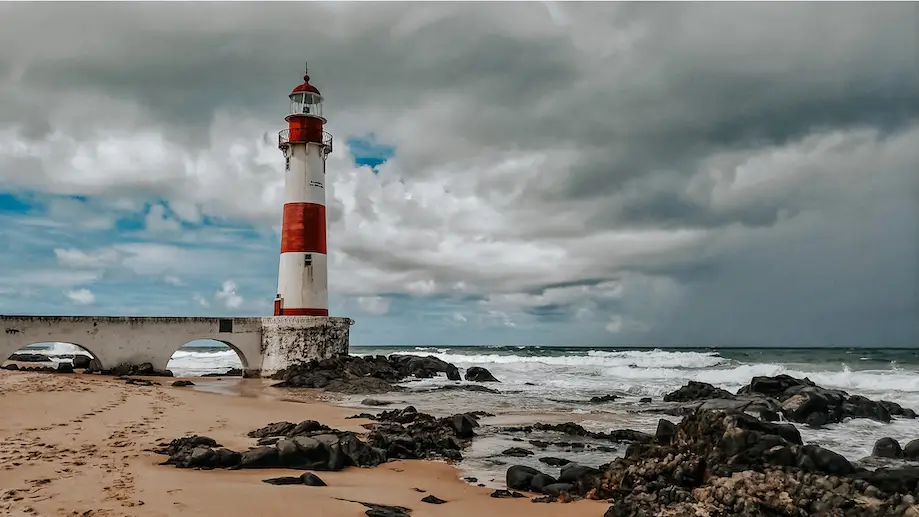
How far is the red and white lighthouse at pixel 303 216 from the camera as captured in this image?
24.9 m

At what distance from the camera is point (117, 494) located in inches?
262

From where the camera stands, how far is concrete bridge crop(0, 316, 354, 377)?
854 inches

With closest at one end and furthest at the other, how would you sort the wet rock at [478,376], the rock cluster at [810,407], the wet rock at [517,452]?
the wet rock at [517,452] < the rock cluster at [810,407] < the wet rock at [478,376]

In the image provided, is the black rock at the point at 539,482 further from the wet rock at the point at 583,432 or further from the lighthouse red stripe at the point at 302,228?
the lighthouse red stripe at the point at 302,228

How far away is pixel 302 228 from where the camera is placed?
25.0 metres

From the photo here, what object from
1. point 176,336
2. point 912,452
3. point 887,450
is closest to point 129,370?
point 176,336

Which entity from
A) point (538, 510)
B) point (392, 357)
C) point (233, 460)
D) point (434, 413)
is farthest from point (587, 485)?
point (392, 357)

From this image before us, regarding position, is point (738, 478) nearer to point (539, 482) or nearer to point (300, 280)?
point (539, 482)

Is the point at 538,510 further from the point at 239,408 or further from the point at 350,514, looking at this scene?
the point at 239,408

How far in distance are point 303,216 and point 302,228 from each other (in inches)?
19.1

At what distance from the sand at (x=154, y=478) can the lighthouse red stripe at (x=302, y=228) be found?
38.0 feet

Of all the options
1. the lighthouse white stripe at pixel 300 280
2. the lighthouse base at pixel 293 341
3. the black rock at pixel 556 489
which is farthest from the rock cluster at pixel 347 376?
the black rock at pixel 556 489

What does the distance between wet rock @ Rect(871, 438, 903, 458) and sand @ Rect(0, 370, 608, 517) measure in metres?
7.04

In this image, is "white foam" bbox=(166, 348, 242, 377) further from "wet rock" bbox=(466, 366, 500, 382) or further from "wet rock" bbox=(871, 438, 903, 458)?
"wet rock" bbox=(871, 438, 903, 458)
